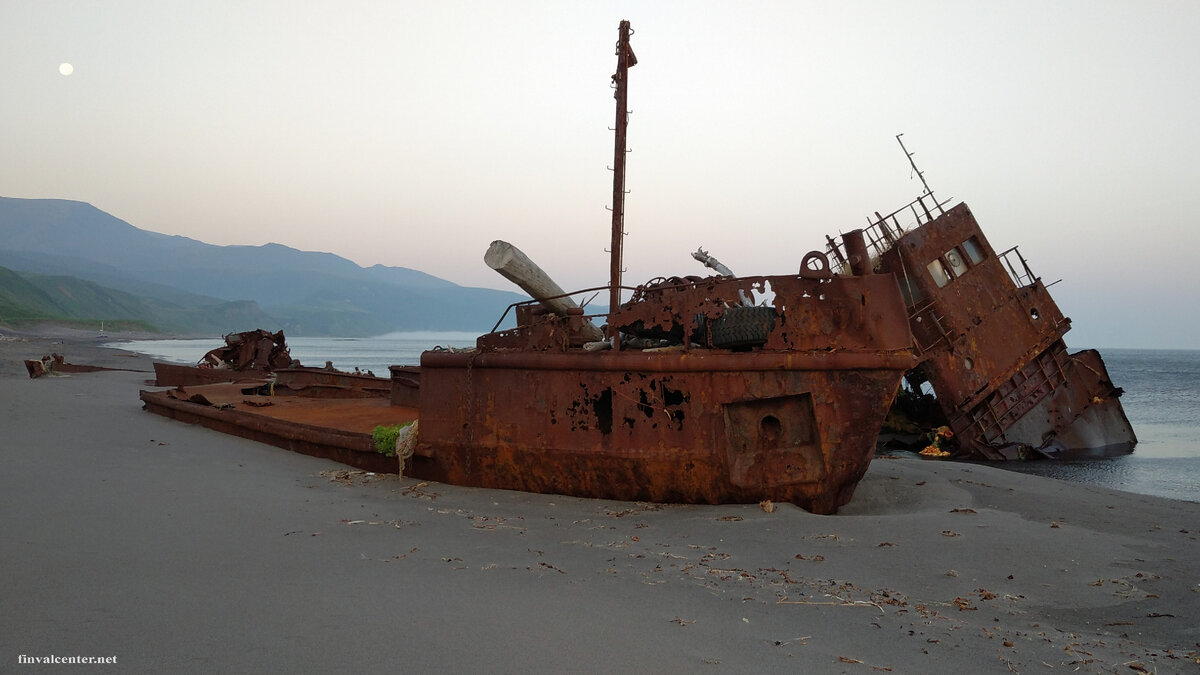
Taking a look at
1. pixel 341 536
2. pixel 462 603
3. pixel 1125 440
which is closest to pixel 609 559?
pixel 462 603

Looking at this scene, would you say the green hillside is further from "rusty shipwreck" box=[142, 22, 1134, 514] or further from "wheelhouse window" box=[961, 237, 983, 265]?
"wheelhouse window" box=[961, 237, 983, 265]

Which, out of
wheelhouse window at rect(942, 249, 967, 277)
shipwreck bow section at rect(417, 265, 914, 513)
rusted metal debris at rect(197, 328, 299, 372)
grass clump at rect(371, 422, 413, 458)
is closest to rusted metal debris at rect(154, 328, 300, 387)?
rusted metal debris at rect(197, 328, 299, 372)

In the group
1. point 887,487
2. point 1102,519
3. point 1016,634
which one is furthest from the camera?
point 887,487

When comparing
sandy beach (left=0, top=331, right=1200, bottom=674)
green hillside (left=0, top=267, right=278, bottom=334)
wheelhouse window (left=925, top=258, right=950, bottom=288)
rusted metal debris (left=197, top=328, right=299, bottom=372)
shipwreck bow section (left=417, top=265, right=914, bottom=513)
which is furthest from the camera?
green hillside (left=0, top=267, right=278, bottom=334)

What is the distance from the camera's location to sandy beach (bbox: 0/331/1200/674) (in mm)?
2602

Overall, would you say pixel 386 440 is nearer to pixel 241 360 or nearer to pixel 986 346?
pixel 986 346

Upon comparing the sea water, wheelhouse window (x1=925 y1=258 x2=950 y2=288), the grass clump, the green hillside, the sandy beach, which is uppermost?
the green hillside

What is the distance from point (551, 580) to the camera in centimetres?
360

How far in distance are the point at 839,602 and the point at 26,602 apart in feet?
11.1

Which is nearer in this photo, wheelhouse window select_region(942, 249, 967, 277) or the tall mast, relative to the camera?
the tall mast

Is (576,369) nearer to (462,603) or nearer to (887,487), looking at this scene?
(462,603)

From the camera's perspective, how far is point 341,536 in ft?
14.0

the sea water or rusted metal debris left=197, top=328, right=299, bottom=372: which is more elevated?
rusted metal debris left=197, top=328, right=299, bottom=372

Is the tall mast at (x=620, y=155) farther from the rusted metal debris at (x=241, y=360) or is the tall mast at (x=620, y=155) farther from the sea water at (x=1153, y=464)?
the rusted metal debris at (x=241, y=360)
